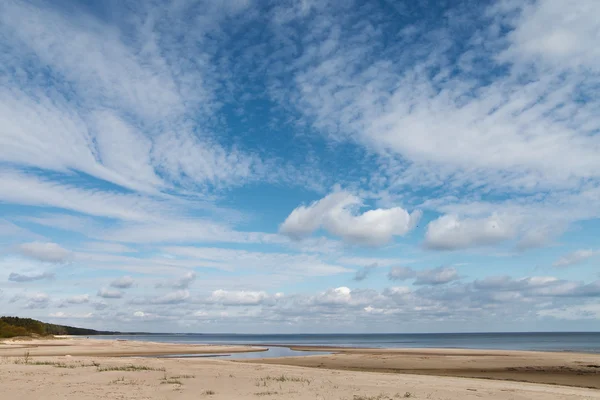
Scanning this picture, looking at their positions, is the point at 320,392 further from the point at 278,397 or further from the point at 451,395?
the point at 451,395

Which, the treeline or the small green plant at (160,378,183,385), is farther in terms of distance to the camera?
the treeline

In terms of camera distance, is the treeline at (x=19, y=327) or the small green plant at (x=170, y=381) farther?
the treeline at (x=19, y=327)

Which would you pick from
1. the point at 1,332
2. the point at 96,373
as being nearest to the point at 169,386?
the point at 96,373

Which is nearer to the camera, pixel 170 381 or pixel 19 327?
pixel 170 381

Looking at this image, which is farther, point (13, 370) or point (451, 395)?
point (13, 370)

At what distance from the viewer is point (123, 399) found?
18297mm

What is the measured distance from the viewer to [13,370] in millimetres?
29438

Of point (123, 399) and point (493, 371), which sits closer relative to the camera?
point (123, 399)

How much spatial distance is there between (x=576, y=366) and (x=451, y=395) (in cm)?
3120

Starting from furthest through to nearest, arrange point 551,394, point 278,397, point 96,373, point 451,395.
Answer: point 96,373
point 551,394
point 451,395
point 278,397

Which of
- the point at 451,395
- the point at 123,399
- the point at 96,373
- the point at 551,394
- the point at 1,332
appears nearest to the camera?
the point at 123,399

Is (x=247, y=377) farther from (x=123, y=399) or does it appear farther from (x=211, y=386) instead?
(x=123, y=399)

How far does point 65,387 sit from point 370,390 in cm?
1503

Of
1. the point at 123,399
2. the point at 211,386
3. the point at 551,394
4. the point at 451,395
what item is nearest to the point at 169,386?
the point at 211,386
